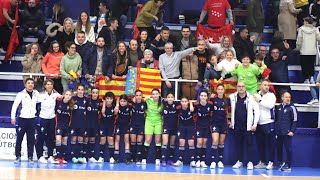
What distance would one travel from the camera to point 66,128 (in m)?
20.4

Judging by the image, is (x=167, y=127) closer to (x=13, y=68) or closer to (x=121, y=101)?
(x=121, y=101)

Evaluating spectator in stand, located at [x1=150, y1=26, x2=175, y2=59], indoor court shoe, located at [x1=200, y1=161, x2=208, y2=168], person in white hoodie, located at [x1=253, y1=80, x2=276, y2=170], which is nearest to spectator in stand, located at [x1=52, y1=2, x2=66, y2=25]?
spectator in stand, located at [x1=150, y1=26, x2=175, y2=59]

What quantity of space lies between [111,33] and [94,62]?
1378 millimetres

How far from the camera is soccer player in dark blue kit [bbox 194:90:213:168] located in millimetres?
20344

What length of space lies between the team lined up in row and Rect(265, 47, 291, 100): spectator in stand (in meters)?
1.03

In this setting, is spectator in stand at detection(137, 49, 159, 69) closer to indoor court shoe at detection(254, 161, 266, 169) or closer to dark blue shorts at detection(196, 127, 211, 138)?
dark blue shorts at detection(196, 127, 211, 138)

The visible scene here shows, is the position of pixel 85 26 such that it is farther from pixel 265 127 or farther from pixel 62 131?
pixel 265 127

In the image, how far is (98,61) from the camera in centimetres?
2088

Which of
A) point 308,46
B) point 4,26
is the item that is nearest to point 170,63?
point 308,46

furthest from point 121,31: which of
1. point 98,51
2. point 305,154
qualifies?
point 305,154

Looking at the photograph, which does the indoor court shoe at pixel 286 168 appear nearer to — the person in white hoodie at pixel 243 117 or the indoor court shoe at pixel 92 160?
the person in white hoodie at pixel 243 117

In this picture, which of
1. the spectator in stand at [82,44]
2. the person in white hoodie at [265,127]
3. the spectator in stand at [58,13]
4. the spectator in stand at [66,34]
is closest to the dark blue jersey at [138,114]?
the spectator in stand at [82,44]

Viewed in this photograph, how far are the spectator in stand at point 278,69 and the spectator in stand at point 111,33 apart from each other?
3935mm

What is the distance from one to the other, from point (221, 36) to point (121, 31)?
2.69 meters
